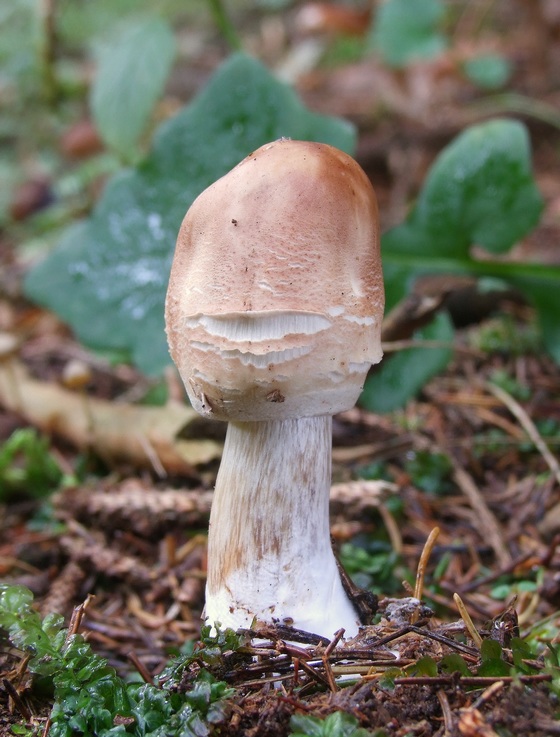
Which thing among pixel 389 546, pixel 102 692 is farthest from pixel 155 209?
pixel 102 692

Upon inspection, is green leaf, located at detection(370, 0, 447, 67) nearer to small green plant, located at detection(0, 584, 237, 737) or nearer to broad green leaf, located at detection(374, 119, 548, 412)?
broad green leaf, located at detection(374, 119, 548, 412)

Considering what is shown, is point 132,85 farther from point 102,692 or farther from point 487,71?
point 487,71

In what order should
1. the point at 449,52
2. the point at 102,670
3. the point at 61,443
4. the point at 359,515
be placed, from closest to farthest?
the point at 102,670, the point at 359,515, the point at 61,443, the point at 449,52

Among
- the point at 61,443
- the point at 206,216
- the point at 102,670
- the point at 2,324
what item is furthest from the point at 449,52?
the point at 102,670

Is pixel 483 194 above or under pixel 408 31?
under

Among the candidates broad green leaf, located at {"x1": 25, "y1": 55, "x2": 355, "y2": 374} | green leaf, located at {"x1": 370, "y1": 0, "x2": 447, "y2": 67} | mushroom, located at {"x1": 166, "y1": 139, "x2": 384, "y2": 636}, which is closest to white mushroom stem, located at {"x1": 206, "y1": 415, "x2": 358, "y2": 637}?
mushroom, located at {"x1": 166, "y1": 139, "x2": 384, "y2": 636}

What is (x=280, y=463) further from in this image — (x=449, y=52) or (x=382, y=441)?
(x=449, y=52)
